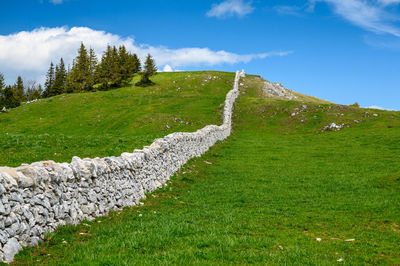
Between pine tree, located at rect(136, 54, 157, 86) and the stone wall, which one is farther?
pine tree, located at rect(136, 54, 157, 86)

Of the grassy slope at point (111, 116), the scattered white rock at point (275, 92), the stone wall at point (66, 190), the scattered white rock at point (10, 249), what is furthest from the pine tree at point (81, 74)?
the scattered white rock at point (10, 249)

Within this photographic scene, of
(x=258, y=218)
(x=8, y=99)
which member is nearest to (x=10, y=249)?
(x=258, y=218)

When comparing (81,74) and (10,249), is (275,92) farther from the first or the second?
(10,249)

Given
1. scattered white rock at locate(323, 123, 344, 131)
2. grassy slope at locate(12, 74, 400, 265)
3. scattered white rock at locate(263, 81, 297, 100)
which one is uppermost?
scattered white rock at locate(263, 81, 297, 100)

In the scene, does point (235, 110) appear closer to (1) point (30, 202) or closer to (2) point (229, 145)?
(2) point (229, 145)

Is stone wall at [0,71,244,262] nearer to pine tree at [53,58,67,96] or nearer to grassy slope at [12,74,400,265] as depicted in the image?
grassy slope at [12,74,400,265]

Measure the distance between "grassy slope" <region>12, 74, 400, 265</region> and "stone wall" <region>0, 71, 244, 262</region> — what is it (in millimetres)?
407

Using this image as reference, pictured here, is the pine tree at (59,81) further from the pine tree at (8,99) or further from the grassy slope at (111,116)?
the grassy slope at (111,116)

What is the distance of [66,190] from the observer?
31.6 ft

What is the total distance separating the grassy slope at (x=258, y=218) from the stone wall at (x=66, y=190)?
0.41 meters

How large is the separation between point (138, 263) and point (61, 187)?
12.2ft

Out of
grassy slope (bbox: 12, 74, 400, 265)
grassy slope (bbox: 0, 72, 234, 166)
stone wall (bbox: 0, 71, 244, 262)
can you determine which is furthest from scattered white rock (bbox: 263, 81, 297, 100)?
stone wall (bbox: 0, 71, 244, 262)

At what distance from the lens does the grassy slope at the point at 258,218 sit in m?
7.82

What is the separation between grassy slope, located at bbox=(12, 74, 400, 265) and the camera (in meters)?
7.82
